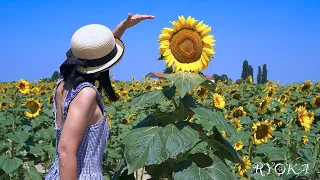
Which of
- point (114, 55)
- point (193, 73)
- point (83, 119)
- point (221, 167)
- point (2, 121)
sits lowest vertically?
point (221, 167)

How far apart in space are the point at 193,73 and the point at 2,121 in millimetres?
2938

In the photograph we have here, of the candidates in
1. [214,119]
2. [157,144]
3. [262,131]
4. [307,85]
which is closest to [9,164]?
[262,131]

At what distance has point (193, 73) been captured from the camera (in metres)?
2.15

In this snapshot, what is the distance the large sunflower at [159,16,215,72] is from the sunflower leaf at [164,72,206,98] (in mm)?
51

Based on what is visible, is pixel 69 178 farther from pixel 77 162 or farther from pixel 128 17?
pixel 128 17

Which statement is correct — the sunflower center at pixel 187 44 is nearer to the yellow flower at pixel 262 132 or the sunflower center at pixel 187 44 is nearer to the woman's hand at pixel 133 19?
the woman's hand at pixel 133 19

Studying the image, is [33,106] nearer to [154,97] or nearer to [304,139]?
[304,139]

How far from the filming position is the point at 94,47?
2.16 meters

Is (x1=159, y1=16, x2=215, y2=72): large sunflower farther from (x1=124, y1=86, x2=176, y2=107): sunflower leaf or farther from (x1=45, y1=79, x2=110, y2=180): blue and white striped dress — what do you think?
(x1=45, y1=79, x2=110, y2=180): blue and white striped dress

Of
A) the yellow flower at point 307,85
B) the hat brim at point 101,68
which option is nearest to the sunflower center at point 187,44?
the hat brim at point 101,68

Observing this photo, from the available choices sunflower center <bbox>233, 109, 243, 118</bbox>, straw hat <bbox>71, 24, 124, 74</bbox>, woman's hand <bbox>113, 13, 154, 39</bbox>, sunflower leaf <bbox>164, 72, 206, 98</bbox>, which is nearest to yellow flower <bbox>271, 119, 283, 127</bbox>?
sunflower center <bbox>233, 109, 243, 118</bbox>

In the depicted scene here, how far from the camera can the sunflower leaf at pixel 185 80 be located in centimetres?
202

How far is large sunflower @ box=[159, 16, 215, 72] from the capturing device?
219cm

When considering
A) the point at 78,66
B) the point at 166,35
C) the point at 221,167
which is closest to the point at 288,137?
the point at 221,167
